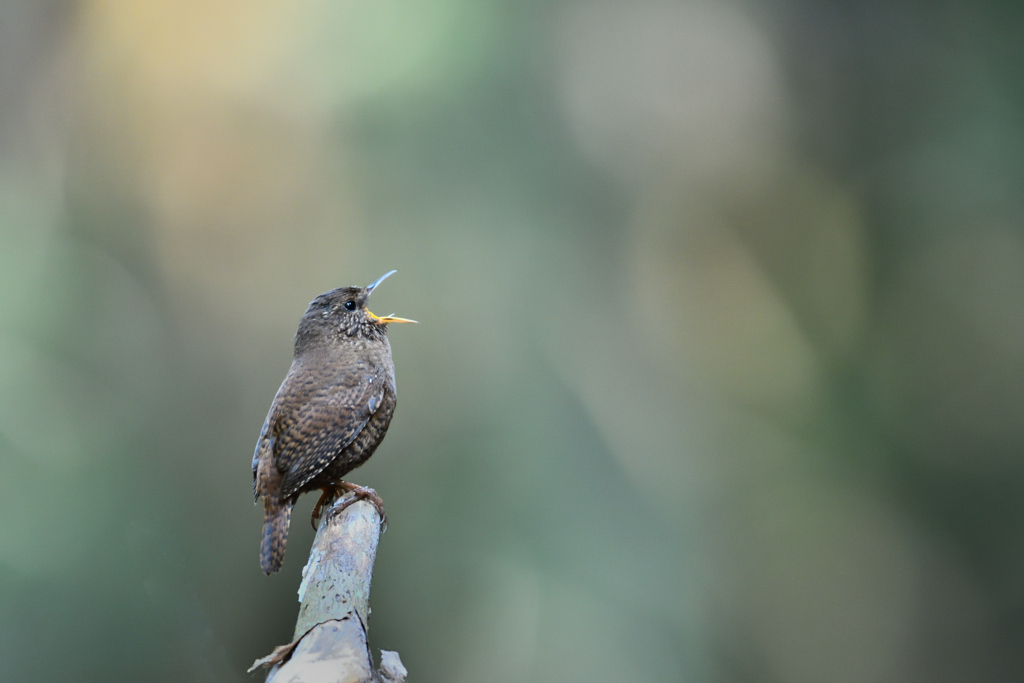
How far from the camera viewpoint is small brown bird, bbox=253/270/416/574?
201 cm

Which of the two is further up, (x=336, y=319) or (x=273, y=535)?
(x=336, y=319)

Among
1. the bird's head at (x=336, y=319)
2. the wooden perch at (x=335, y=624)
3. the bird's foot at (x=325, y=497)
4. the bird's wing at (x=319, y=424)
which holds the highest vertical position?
the bird's head at (x=336, y=319)

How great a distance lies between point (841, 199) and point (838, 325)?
52 centimetres

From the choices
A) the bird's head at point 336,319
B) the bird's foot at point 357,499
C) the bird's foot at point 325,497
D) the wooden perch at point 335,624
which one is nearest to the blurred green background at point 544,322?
the bird's foot at point 325,497

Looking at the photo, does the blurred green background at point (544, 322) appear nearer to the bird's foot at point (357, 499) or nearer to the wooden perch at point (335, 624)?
A: the bird's foot at point (357, 499)

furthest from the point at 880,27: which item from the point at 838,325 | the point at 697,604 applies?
the point at 697,604

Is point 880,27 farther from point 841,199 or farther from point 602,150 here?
point 602,150

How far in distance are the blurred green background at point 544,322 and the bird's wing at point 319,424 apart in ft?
2.45

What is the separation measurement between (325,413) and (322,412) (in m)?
0.01

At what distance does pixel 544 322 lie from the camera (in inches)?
117

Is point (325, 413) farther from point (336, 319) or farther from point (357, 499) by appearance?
point (336, 319)

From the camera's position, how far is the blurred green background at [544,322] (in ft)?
8.49

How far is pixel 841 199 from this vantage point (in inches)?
111

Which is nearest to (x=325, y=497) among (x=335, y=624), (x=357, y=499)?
(x=357, y=499)
